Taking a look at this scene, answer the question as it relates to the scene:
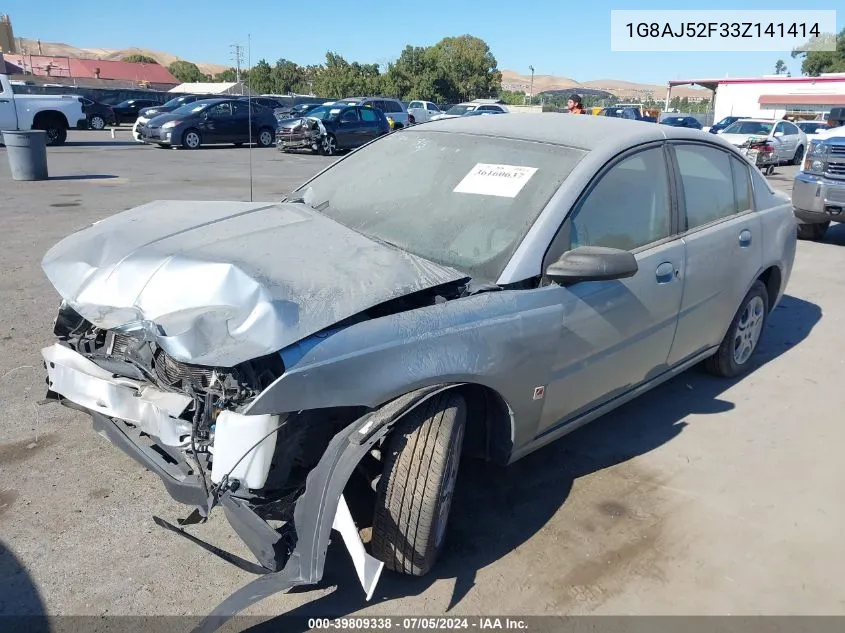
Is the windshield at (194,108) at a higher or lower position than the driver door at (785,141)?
higher

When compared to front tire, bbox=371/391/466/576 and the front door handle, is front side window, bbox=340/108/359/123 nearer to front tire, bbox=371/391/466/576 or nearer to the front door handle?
the front door handle

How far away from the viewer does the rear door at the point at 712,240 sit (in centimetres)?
383

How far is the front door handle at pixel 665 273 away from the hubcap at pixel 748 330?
4.17ft

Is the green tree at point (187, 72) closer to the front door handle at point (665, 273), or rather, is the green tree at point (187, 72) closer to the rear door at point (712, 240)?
the rear door at point (712, 240)

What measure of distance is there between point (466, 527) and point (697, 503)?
3.91ft

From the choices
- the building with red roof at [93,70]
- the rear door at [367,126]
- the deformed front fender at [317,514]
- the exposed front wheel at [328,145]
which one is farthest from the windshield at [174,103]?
the building with red roof at [93,70]

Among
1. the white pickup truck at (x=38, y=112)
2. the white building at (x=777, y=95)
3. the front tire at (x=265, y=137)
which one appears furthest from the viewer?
the white building at (x=777, y=95)

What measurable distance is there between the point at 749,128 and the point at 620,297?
70.4 ft

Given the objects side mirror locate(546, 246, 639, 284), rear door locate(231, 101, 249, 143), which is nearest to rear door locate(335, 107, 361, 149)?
rear door locate(231, 101, 249, 143)

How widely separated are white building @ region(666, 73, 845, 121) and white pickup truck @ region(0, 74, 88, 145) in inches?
1464

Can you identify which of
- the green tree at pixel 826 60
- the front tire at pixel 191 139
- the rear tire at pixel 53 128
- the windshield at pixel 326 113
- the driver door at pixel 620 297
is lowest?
the driver door at pixel 620 297

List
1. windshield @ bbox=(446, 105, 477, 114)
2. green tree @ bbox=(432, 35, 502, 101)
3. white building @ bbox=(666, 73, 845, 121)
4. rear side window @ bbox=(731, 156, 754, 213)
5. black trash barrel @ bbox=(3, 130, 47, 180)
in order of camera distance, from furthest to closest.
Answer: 1. green tree @ bbox=(432, 35, 502, 101)
2. white building @ bbox=(666, 73, 845, 121)
3. windshield @ bbox=(446, 105, 477, 114)
4. black trash barrel @ bbox=(3, 130, 47, 180)
5. rear side window @ bbox=(731, 156, 754, 213)

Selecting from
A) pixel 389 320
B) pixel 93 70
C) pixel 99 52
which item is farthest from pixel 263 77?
pixel 99 52

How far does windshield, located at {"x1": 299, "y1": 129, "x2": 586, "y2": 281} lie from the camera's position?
3.06m
